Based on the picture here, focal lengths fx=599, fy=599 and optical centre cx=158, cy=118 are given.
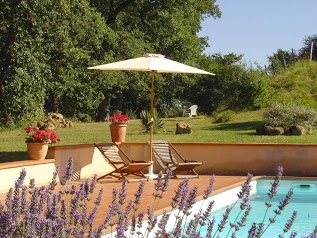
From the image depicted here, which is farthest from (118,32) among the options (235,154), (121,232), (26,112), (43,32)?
(121,232)

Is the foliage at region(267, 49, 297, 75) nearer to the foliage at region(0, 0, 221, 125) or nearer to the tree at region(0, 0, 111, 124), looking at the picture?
the foliage at region(0, 0, 221, 125)

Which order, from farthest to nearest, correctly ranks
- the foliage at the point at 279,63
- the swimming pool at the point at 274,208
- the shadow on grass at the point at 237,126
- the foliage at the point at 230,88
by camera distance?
1. the foliage at the point at 279,63
2. the foliage at the point at 230,88
3. the shadow on grass at the point at 237,126
4. the swimming pool at the point at 274,208

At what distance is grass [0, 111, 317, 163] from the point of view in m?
16.3

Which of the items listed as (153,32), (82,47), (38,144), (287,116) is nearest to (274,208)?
(38,144)

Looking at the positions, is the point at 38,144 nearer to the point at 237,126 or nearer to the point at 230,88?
the point at 237,126

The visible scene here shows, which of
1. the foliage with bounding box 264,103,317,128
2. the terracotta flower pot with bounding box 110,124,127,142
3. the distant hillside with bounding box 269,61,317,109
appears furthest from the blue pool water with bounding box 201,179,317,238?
the distant hillside with bounding box 269,61,317,109

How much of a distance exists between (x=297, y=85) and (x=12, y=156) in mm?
13952

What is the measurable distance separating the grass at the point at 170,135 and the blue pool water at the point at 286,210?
A: 11.8 ft

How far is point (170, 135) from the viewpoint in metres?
19.0

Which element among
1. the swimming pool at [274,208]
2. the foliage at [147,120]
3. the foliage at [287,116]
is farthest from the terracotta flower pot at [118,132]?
the foliage at [287,116]

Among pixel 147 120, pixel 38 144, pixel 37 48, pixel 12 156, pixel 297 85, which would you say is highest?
pixel 37 48

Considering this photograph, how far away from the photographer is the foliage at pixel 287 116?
18.6 metres

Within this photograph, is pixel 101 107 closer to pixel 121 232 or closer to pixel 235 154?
pixel 235 154

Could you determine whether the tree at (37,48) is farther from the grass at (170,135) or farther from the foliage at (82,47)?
the grass at (170,135)
